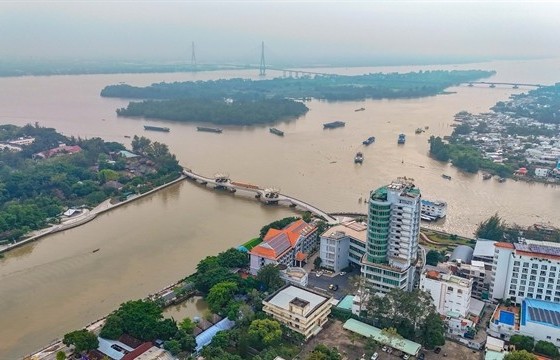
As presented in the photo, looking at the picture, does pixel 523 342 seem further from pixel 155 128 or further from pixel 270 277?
pixel 155 128

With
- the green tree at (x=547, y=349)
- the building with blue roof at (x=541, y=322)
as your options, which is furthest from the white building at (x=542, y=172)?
the green tree at (x=547, y=349)

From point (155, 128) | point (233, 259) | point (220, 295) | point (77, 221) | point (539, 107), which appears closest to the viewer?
point (220, 295)

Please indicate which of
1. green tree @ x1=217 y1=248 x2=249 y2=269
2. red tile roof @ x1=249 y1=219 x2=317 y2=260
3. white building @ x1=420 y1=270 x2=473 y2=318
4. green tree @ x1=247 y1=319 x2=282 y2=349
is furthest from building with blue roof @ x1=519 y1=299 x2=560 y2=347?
green tree @ x1=217 y1=248 x2=249 y2=269

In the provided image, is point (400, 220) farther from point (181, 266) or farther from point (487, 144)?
point (487, 144)

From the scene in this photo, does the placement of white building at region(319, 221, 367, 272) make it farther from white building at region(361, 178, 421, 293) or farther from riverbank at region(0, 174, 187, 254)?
riverbank at region(0, 174, 187, 254)

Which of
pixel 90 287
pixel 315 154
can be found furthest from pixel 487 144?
pixel 90 287

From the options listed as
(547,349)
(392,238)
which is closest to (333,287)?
(392,238)
